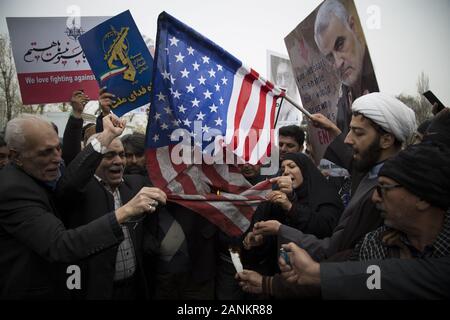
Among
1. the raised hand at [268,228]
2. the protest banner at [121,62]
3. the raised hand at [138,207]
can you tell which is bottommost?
the raised hand at [268,228]

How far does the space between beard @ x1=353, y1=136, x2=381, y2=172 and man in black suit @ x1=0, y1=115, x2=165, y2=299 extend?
1.34 m

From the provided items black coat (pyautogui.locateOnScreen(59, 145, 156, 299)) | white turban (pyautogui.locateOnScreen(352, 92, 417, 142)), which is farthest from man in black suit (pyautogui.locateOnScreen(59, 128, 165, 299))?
white turban (pyautogui.locateOnScreen(352, 92, 417, 142))

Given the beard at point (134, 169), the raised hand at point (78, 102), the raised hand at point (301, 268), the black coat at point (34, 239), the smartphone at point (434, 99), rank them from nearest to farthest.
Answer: the raised hand at point (301, 268), the black coat at point (34, 239), the smartphone at point (434, 99), the raised hand at point (78, 102), the beard at point (134, 169)

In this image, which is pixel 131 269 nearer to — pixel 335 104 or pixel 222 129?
pixel 222 129

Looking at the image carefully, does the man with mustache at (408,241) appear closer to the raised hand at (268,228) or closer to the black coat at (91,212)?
the raised hand at (268,228)

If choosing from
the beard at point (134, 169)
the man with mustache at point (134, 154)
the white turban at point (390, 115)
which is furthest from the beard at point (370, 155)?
the man with mustache at point (134, 154)

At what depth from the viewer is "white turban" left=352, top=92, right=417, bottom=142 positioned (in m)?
2.45

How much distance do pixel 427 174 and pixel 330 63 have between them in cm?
202

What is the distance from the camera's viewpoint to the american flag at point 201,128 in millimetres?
2803

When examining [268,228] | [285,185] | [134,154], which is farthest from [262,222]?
[134,154]

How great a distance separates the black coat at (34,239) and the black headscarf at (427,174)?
1529mm

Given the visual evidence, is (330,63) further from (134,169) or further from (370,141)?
(134,169)

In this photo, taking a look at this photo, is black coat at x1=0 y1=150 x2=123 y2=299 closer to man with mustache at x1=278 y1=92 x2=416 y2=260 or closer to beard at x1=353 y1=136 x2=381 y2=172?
man with mustache at x1=278 y1=92 x2=416 y2=260

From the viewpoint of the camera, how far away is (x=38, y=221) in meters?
2.12
